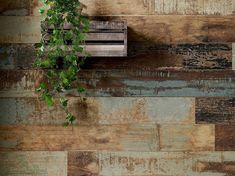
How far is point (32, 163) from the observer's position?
219 centimetres

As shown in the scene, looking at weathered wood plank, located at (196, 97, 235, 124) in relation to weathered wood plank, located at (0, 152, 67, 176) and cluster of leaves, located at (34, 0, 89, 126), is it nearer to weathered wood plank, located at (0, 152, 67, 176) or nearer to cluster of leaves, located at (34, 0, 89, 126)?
cluster of leaves, located at (34, 0, 89, 126)

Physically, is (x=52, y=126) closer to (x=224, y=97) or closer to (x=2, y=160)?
(x=2, y=160)

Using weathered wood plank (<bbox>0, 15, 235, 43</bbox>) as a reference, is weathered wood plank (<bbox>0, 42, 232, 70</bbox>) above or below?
below

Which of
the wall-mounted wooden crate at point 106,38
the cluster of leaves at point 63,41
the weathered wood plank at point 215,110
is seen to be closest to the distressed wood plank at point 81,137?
the cluster of leaves at point 63,41

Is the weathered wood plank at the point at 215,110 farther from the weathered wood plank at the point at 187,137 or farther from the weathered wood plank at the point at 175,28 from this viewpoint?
the weathered wood plank at the point at 175,28

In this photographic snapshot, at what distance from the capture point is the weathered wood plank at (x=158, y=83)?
218cm

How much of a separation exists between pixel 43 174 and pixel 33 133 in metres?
0.25

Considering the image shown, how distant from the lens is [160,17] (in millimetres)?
2182

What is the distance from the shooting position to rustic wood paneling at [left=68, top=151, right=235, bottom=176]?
218cm

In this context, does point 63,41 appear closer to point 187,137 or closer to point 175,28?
point 175,28

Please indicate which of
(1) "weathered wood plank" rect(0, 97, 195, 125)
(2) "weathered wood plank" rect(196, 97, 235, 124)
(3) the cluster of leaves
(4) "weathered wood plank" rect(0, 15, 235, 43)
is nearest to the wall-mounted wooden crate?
(3) the cluster of leaves

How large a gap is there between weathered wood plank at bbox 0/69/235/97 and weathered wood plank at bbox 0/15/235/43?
0.65 ft

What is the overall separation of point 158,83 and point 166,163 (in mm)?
479

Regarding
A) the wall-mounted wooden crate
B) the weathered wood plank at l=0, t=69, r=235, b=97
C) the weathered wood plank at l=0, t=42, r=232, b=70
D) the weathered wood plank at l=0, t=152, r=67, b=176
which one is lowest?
the weathered wood plank at l=0, t=152, r=67, b=176
